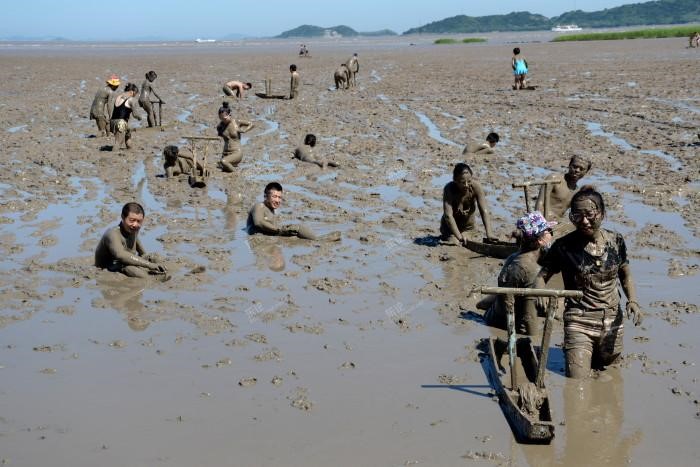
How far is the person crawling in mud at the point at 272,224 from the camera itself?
10.0m

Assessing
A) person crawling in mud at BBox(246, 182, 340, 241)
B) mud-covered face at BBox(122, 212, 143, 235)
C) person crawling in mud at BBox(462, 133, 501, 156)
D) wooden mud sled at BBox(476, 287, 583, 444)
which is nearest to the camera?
wooden mud sled at BBox(476, 287, 583, 444)

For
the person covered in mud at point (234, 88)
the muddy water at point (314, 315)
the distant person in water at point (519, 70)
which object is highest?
the distant person in water at point (519, 70)

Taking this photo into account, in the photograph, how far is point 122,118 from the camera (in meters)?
16.1

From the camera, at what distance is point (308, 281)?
8.54 m

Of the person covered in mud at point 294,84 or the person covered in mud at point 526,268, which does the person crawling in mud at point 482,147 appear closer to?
the person covered in mud at point 526,268

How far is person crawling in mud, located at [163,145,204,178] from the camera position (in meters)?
13.5

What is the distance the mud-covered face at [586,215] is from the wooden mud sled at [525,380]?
666mm

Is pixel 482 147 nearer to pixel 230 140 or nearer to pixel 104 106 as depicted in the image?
pixel 230 140

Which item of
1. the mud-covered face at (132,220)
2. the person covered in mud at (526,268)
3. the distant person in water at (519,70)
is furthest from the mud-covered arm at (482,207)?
the distant person in water at (519,70)

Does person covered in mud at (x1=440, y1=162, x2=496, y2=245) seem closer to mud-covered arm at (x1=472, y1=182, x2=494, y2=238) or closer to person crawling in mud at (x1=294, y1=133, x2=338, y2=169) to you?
mud-covered arm at (x1=472, y1=182, x2=494, y2=238)

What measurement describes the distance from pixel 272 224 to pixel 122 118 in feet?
23.7

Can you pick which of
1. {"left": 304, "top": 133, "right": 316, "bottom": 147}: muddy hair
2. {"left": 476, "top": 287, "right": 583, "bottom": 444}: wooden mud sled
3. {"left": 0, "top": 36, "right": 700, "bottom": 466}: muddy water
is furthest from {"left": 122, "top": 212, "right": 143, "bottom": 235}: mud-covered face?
{"left": 304, "top": 133, "right": 316, "bottom": 147}: muddy hair

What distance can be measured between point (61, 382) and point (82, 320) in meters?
1.32

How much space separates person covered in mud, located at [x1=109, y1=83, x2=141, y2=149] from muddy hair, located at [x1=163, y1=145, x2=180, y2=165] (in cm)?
277
